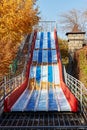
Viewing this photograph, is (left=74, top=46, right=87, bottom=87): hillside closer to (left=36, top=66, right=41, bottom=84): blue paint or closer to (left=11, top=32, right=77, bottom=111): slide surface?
(left=11, top=32, right=77, bottom=111): slide surface

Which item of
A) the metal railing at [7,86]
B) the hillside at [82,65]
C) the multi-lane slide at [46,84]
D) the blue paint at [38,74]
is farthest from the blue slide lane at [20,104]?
the hillside at [82,65]

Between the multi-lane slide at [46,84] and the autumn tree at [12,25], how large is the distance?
1546 millimetres

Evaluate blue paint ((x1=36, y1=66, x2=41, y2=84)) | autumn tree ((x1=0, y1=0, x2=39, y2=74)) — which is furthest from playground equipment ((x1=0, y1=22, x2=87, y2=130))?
autumn tree ((x1=0, y1=0, x2=39, y2=74))

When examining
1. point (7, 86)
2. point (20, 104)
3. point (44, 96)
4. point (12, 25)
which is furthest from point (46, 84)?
point (12, 25)

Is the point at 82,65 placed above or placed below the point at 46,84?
above

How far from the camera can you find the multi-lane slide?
10508mm

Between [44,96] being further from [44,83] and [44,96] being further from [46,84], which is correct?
[44,83]

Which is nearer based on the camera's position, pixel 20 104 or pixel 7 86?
pixel 20 104

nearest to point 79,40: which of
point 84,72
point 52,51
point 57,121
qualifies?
point 52,51

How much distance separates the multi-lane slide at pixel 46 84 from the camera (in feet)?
34.5

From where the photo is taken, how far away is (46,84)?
1644 cm

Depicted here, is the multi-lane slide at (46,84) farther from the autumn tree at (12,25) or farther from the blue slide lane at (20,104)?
the autumn tree at (12,25)

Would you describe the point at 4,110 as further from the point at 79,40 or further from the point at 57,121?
the point at 79,40

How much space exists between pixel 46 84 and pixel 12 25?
6.30 meters
